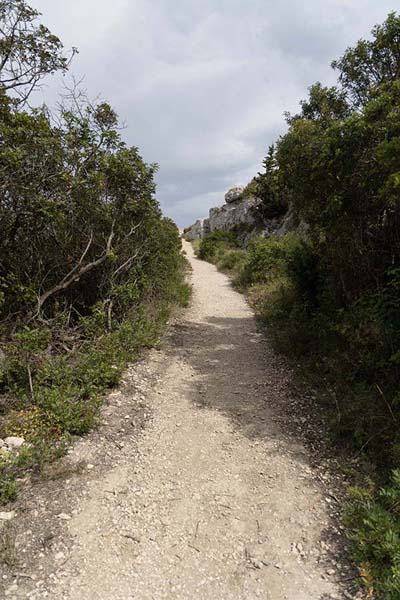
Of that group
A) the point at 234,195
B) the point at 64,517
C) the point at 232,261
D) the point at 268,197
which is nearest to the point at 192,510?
the point at 64,517

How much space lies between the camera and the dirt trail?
2666 millimetres

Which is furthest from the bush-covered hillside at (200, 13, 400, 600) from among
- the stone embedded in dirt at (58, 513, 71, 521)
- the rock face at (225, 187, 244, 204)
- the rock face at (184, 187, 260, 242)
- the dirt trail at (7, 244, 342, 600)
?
the rock face at (225, 187, 244, 204)

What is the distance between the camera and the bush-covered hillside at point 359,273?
3318 millimetres

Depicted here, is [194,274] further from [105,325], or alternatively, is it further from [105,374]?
[105,374]

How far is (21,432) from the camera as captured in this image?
428 centimetres

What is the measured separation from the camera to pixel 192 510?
3402 mm

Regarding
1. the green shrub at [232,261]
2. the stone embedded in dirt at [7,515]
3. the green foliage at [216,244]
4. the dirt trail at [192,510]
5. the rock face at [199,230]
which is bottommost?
the dirt trail at [192,510]

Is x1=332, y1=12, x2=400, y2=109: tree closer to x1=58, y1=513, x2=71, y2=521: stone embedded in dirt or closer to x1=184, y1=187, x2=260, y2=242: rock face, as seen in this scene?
x1=58, y1=513, x2=71, y2=521: stone embedded in dirt

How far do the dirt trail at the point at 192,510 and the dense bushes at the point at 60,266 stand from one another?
0.64 m

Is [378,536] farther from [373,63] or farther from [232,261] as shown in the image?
[232,261]

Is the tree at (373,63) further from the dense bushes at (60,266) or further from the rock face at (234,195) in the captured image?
the rock face at (234,195)

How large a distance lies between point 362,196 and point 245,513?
5.02 m

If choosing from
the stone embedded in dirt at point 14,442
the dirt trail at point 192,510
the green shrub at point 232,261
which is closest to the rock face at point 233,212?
the green shrub at point 232,261

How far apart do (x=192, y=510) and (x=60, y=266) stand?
5.81 meters
